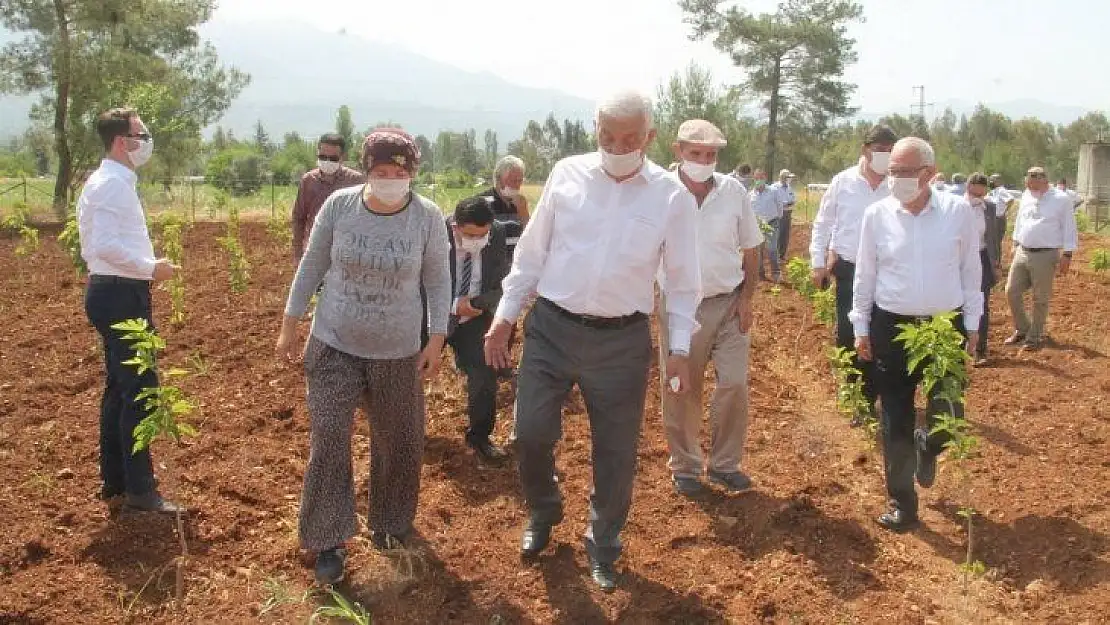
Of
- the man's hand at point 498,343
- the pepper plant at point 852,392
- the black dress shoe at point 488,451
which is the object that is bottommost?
the black dress shoe at point 488,451

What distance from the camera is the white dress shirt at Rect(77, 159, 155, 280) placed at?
4.45 meters

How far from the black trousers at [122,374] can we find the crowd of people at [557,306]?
10 mm

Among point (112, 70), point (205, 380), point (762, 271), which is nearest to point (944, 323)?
point (205, 380)

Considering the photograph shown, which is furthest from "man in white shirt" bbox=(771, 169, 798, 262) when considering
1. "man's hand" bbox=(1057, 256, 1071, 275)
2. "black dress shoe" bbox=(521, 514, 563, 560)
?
"black dress shoe" bbox=(521, 514, 563, 560)

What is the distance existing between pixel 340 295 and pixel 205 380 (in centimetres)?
389

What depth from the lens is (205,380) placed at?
7.39 metres

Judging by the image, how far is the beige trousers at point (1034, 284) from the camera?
9.83 meters

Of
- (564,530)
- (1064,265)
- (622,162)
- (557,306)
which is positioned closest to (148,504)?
(564,530)

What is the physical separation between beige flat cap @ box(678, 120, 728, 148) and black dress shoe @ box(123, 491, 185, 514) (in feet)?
9.93

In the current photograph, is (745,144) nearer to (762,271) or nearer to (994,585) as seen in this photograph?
(762,271)

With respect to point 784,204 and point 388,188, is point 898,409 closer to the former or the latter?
point 388,188

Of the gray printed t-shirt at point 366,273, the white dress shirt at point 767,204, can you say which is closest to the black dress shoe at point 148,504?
the gray printed t-shirt at point 366,273

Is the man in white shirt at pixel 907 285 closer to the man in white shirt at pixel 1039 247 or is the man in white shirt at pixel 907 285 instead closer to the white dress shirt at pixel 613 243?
the white dress shirt at pixel 613 243

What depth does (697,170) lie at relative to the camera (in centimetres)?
500
